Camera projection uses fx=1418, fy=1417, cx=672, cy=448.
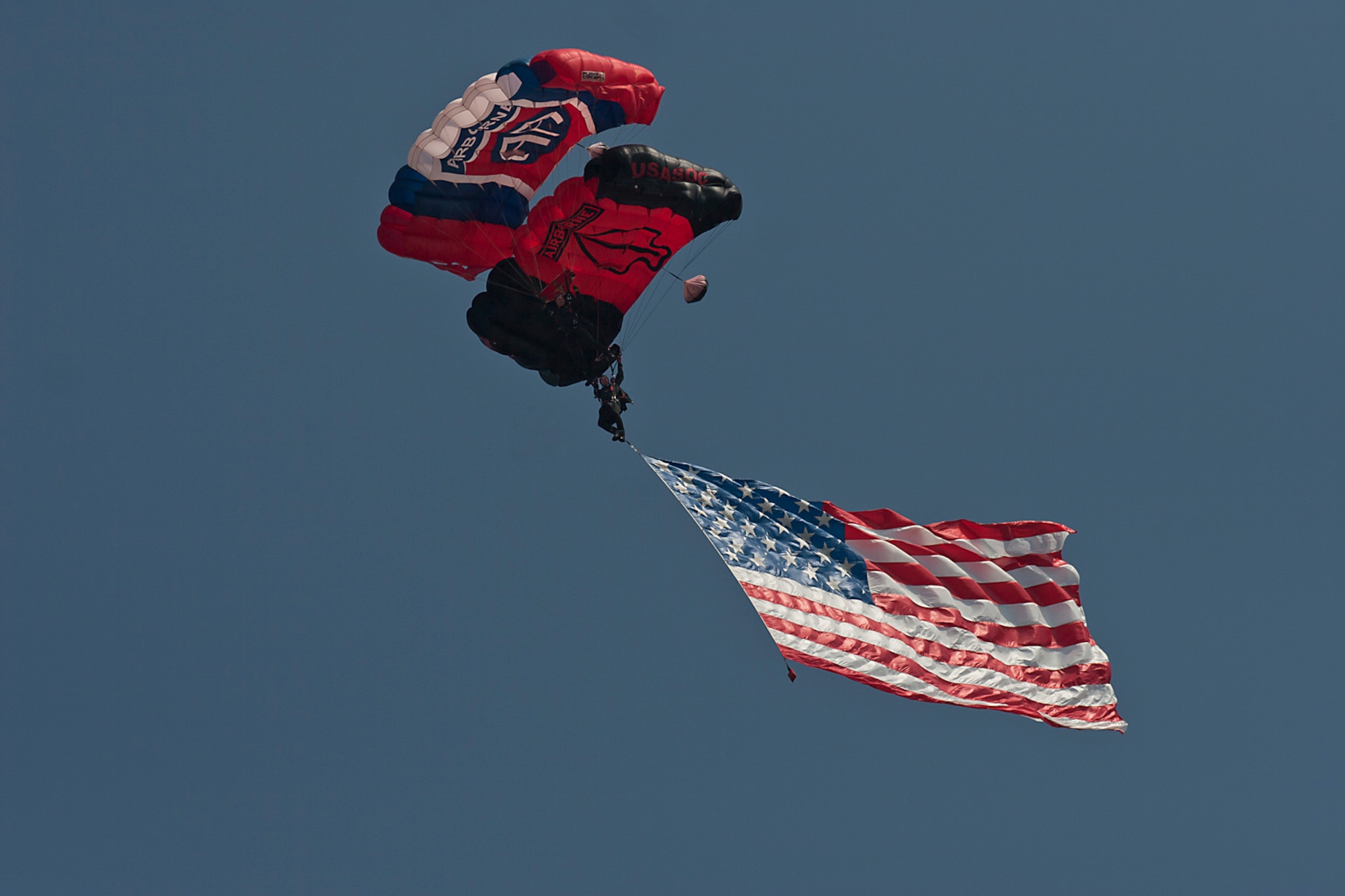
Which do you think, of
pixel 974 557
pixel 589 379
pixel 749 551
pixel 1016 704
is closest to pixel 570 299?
pixel 589 379

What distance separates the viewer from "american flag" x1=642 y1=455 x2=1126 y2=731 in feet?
79.8

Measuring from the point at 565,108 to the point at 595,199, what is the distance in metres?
2.06

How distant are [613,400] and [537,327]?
2107 millimetres

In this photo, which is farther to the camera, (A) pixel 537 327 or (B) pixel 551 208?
(A) pixel 537 327

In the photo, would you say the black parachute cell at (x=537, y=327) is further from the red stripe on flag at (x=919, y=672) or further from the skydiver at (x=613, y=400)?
the red stripe on flag at (x=919, y=672)

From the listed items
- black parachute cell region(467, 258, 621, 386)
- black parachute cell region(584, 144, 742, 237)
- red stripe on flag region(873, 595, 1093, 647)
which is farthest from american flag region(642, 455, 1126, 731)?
black parachute cell region(584, 144, 742, 237)

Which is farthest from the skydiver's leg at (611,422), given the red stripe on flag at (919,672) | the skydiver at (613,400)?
the red stripe on flag at (919,672)

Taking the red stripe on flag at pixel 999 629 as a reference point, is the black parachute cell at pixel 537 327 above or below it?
above

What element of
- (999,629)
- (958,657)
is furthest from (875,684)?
(999,629)

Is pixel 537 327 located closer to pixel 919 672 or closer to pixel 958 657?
pixel 919 672

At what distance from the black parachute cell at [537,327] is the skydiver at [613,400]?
26cm

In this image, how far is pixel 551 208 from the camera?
27.4 m

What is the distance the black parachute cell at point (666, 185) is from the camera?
26.7m

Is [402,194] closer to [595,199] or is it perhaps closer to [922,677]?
[595,199]
